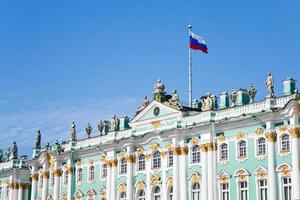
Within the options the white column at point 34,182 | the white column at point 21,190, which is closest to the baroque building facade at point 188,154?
the white column at point 34,182

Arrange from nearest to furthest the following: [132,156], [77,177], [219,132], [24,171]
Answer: [219,132] < [132,156] < [77,177] < [24,171]

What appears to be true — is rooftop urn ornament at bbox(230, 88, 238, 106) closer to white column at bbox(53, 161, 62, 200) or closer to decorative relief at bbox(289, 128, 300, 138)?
decorative relief at bbox(289, 128, 300, 138)

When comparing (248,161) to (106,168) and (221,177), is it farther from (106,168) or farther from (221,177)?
(106,168)

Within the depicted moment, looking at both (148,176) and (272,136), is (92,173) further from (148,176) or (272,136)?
(272,136)

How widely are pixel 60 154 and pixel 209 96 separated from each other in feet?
76.3

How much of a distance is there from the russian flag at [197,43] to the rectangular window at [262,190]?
17.2 meters

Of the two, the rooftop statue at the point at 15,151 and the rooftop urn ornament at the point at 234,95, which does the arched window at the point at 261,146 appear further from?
the rooftop statue at the point at 15,151

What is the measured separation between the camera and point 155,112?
71375 millimetres

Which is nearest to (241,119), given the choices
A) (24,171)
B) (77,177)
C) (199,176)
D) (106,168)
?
(199,176)

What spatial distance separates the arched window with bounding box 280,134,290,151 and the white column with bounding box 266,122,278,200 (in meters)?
0.72

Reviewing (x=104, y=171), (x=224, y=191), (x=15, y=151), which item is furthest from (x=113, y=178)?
(x=15, y=151)

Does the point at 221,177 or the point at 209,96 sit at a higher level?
the point at 209,96

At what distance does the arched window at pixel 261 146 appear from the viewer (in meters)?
60.3

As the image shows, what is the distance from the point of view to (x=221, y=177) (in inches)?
2494
